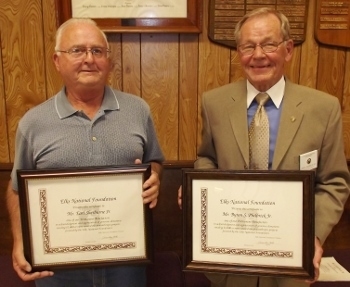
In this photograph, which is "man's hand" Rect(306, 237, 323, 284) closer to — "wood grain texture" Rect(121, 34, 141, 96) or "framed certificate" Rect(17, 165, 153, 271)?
"framed certificate" Rect(17, 165, 153, 271)

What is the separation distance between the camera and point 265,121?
133cm

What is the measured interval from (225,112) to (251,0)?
89 centimetres

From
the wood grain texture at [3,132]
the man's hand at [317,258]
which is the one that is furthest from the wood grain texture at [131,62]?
the man's hand at [317,258]

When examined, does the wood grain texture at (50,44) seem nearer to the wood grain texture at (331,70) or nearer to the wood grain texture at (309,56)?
the wood grain texture at (309,56)

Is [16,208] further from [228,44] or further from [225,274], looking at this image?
[228,44]

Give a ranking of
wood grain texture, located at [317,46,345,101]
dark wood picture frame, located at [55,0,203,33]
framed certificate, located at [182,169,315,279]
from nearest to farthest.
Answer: framed certificate, located at [182,169,315,279]
dark wood picture frame, located at [55,0,203,33]
wood grain texture, located at [317,46,345,101]

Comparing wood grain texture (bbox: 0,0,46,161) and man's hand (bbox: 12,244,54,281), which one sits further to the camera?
wood grain texture (bbox: 0,0,46,161)

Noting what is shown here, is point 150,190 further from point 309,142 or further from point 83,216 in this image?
point 309,142

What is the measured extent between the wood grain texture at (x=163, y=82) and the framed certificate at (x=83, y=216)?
2.99 ft

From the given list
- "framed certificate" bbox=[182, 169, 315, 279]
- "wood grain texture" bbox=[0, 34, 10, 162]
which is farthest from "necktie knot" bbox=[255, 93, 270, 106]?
"wood grain texture" bbox=[0, 34, 10, 162]

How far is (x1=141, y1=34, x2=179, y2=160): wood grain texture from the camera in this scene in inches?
81.4

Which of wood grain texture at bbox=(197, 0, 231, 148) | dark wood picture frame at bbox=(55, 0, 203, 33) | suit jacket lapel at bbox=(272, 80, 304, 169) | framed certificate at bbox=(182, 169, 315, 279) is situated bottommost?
framed certificate at bbox=(182, 169, 315, 279)

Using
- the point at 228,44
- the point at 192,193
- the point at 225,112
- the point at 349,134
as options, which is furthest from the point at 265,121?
the point at 349,134

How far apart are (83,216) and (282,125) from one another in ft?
2.33
